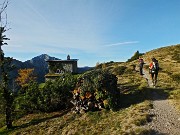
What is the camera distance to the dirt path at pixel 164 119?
19.6m

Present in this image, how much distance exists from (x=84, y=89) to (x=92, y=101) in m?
1.45

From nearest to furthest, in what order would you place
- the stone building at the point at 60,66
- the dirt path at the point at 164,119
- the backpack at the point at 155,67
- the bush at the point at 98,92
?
the dirt path at the point at 164,119 → the bush at the point at 98,92 → the backpack at the point at 155,67 → the stone building at the point at 60,66

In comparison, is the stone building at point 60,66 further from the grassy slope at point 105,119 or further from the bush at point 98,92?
the bush at point 98,92

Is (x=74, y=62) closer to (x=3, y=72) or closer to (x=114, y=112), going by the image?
(x=3, y=72)

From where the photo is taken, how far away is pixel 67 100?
3052 centimetres

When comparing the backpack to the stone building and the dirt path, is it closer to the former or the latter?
the dirt path

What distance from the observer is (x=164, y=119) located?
21.5 m

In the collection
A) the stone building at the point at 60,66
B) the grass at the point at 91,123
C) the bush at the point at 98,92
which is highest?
the stone building at the point at 60,66

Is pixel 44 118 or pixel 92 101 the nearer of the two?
pixel 92 101

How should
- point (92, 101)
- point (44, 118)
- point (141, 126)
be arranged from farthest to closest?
point (44, 118) → point (92, 101) → point (141, 126)

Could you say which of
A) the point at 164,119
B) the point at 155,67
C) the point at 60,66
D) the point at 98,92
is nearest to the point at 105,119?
the point at 98,92

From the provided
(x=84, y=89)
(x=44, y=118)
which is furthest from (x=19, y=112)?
(x=84, y=89)

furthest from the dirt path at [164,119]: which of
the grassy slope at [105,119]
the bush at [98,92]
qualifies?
the bush at [98,92]

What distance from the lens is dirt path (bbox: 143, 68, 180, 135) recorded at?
64.4 feet
